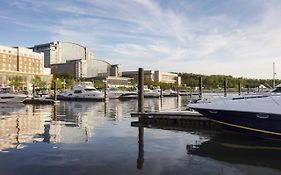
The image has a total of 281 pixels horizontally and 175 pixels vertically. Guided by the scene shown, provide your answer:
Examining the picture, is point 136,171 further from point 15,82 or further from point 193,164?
point 15,82

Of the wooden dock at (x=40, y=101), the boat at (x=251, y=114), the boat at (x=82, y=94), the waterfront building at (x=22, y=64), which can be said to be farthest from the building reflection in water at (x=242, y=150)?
the waterfront building at (x=22, y=64)

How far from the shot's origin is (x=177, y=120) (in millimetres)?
22188

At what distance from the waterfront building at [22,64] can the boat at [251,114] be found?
423ft

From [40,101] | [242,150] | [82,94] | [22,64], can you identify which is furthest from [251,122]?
[22,64]

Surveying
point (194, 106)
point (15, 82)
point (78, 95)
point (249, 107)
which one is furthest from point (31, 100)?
point (15, 82)

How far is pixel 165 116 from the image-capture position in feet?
74.7

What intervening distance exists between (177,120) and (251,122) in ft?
21.4

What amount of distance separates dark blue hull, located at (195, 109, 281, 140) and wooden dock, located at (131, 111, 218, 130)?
2952mm

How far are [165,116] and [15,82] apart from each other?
102 metres

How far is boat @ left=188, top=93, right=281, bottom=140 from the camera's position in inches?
612

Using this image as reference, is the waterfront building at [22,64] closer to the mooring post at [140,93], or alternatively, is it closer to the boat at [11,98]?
the boat at [11,98]

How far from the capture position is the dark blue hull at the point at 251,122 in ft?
51.4

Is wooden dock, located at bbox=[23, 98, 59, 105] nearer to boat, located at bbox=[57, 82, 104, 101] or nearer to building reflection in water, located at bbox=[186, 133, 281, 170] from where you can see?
boat, located at bbox=[57, 82, 104, 101]

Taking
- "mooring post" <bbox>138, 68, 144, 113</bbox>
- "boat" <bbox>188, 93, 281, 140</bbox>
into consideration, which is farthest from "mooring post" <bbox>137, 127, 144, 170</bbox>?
"mooring post" <bbox>138, 68, 144, 113</bbox>
